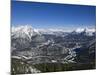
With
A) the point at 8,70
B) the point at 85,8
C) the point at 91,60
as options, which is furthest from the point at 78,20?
the point at 8,70

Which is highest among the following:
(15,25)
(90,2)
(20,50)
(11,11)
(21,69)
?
→ (90,2)

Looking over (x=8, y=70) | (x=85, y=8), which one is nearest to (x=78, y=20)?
(x=85, y=8)

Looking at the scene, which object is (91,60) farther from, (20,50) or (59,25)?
(20,50)

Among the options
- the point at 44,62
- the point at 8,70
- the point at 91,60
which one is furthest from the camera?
the point at 91,60

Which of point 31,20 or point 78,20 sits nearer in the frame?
point 31,20

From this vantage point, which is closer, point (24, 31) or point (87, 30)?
point (24, 31)

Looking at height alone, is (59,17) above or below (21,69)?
above

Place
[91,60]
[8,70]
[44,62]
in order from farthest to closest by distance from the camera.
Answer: [91,60] → [44,62] → [8,70]

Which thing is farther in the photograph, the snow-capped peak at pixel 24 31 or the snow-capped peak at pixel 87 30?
the snow-capped peak at pixel 87 30

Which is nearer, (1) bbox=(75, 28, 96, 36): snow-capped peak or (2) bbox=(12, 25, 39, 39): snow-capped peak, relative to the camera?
(2) bbox=(12, 25, 39, 39): snow-capped peak
